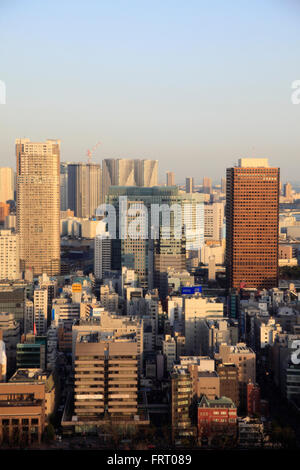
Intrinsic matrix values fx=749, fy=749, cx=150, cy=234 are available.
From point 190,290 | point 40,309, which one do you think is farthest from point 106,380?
point 190,290

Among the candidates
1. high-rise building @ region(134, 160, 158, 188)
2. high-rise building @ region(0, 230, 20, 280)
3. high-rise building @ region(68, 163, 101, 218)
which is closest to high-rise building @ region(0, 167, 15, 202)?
high-rise building @ region(68, 163, 101, 218)

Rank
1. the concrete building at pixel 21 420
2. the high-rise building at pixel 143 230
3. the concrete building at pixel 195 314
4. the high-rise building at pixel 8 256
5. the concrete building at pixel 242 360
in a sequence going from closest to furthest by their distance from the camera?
1. the concrete building at pixel 21 420
2. the concrete building at pixel 242 360
3. the concrete building at pixel 195 314
4. the high-rise building at pixel 143 230
5. the high-rise building at pixel 8 256

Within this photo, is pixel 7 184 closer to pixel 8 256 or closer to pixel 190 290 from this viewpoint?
pixel 8 256

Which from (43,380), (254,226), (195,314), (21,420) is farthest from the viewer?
(254,226)

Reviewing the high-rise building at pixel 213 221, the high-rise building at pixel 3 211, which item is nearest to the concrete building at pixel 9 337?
the high-rise building at pixel 3 211

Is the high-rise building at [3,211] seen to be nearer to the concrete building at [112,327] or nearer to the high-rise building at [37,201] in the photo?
the high-rise building at [37,201]

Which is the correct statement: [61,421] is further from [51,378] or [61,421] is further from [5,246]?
[5,246]
